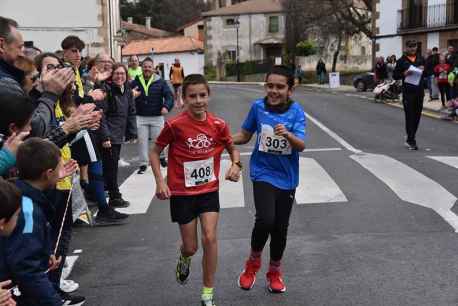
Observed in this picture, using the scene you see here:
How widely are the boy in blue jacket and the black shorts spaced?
1.17 metres

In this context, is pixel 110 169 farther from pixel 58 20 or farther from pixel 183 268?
pixel 58 20

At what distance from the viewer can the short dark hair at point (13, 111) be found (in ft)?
12.2

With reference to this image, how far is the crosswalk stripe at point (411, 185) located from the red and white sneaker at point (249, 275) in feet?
8.20

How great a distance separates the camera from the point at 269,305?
4.72 metres

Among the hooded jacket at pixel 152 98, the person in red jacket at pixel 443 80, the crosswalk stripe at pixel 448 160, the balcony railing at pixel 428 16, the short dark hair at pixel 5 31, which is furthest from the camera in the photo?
the balcony railing at pixel 428 16

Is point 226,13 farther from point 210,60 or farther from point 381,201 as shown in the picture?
point 381,201

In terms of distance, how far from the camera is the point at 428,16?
126ft

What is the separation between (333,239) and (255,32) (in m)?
70.0

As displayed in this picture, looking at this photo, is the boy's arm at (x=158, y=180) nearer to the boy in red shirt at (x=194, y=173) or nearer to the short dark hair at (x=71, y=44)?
the boy in red shirt at (x=194, y=173)

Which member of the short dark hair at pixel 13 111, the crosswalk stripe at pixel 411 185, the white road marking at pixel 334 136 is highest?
the short dark hair at pixel 13 111

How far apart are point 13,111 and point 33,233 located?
821 mm

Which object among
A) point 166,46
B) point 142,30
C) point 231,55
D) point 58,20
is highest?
point 142,30

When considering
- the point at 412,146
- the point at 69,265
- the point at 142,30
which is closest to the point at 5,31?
the point at 69,265

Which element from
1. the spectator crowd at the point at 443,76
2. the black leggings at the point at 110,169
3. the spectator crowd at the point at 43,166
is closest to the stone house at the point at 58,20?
the spectator crowd at the point at 443,76
